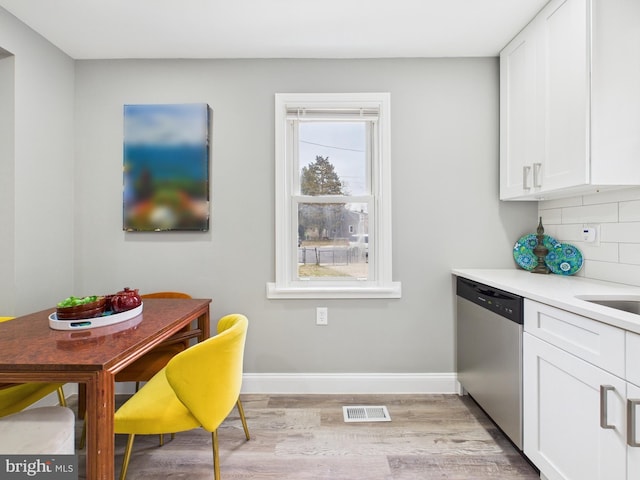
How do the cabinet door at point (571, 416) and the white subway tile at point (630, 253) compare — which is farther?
the white subway tile at point (630, 253)

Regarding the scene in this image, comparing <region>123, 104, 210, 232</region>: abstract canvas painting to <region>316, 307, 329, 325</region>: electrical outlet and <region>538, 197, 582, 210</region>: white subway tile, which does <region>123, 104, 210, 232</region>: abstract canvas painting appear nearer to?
<region>316, 307, 329, 325</region>: electrical outlet

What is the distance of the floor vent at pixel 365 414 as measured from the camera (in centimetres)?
211

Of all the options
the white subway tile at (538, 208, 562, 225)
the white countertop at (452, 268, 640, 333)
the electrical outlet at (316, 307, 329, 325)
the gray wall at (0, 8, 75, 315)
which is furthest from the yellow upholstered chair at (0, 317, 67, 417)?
the white subway tile at (538, 208, 562, 225)

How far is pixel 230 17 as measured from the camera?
2.00 m

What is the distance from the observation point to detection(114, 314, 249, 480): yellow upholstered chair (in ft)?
4.36

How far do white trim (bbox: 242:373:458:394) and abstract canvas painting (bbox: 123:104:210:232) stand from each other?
1219 millimetres

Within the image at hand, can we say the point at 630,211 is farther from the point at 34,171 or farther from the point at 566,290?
the point at 34,171

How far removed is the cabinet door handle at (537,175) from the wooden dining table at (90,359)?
7.05 feet

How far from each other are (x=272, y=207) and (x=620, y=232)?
2.08 m

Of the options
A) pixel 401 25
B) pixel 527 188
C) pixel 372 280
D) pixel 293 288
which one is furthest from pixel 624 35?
pixel 293 288

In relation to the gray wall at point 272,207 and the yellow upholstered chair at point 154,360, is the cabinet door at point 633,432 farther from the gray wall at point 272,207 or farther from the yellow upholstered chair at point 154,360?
the yellow upholstered chair at point 154,360

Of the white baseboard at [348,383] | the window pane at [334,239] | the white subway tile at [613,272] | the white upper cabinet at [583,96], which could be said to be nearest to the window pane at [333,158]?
the window pane at [334,239]

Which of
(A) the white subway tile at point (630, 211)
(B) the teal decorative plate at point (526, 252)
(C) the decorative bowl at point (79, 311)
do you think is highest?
(A) the white subway tile at point (630, 211)

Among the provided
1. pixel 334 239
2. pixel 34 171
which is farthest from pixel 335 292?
pixel 34 171
